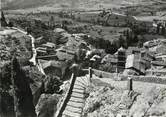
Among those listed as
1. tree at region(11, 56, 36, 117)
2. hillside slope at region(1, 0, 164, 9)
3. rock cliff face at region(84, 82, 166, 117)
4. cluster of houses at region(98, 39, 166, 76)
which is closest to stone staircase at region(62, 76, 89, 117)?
rock cliff face at region(84, 82, 166, 117)

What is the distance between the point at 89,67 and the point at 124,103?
5.76m

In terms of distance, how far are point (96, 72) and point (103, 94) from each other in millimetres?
3150

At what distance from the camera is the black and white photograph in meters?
20.5

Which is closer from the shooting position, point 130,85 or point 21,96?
point 130,85

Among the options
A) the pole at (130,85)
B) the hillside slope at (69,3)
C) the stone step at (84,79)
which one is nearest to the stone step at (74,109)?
the stone step at (84,79)

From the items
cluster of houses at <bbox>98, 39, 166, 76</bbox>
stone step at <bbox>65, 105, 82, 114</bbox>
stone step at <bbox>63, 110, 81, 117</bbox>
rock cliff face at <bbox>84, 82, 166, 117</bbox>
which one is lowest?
cluster of houses at <bbox>98, 39, 166, 76</bbox>

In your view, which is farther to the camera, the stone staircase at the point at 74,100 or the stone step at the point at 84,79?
the stone step at the point at 84,79

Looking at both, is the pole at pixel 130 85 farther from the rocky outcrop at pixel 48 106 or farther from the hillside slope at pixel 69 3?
the hillside slope at pixel 69 3

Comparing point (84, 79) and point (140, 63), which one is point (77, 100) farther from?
point (140, 63)

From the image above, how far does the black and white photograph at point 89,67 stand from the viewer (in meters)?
20.5

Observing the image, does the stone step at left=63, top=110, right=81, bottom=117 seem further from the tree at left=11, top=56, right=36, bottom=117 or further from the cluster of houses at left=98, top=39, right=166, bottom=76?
the cluster of houses at left=98, top=39, right=166, bottom=76

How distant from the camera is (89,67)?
24.5 metres

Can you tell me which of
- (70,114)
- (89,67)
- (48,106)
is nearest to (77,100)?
(70,114)

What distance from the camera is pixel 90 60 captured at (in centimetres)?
5712
